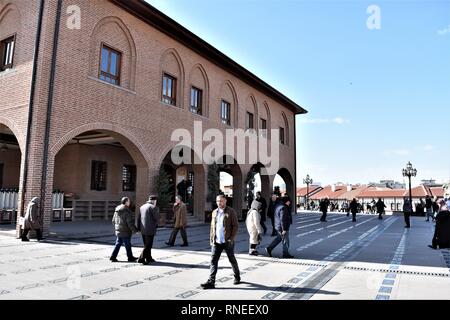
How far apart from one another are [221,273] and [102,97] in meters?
8.58

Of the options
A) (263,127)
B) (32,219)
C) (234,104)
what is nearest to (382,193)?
(263,127)

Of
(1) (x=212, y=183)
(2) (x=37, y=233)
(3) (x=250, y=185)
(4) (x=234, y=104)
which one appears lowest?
(2) (x=37, y=233)

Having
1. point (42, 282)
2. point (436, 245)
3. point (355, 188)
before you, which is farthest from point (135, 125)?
point (355, 188)

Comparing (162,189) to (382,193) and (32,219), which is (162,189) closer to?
(32,219)

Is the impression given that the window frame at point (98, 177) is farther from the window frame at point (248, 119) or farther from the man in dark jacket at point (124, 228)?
the man in dark jacket at point (124, 228)

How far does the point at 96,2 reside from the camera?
12.6 meters

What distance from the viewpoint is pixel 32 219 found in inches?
390

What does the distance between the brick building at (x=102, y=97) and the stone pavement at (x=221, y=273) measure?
12.6ft

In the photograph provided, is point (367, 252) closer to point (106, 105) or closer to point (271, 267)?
point (271, 267)

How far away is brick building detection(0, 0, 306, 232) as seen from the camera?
1095 centimetres

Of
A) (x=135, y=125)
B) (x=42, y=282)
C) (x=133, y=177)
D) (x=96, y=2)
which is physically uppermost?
(x=96, y=2)

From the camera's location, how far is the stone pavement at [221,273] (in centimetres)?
525

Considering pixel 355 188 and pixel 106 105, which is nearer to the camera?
pixel 106 105

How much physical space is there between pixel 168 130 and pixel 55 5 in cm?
634
